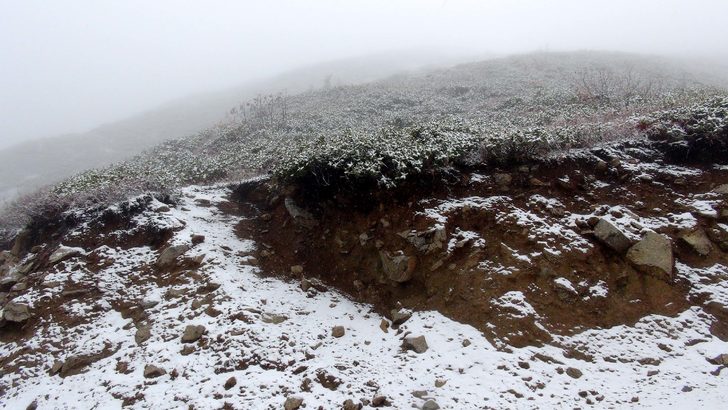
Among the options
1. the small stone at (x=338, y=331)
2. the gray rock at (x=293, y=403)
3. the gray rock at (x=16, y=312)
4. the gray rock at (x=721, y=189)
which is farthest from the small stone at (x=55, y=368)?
the gray rock at (x=721, y=189)

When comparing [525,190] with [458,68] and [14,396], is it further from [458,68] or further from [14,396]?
[458,68]

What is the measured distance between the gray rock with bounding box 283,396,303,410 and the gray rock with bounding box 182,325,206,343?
2.43 meters

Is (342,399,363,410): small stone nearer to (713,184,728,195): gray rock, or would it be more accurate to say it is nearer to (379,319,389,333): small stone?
(379,319,389,333): small stone

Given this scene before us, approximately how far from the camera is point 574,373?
6328 mm

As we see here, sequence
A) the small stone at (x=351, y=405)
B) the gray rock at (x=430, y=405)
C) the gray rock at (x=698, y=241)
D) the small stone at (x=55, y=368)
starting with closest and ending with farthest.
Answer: the gray rock at (x=430, y=405)
the small stone at (x=351, y=405)
the small stone at (x=55, y=368)
the gray rock at (x=698, y=241)

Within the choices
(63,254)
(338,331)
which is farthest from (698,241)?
(63,254)

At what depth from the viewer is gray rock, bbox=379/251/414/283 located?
857cm

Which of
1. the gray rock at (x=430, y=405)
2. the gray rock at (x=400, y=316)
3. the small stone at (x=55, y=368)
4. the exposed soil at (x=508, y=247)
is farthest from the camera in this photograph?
the gray rock at (x=400, y=316)

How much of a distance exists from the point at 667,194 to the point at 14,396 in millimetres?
13919

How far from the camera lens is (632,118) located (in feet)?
35.6

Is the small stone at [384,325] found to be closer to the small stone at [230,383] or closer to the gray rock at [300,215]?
the small stone at [230,383]

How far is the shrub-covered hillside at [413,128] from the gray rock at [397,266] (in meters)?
1.85

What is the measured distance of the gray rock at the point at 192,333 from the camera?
7.45 metres

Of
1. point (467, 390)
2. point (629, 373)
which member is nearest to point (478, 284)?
point (467, 390)
